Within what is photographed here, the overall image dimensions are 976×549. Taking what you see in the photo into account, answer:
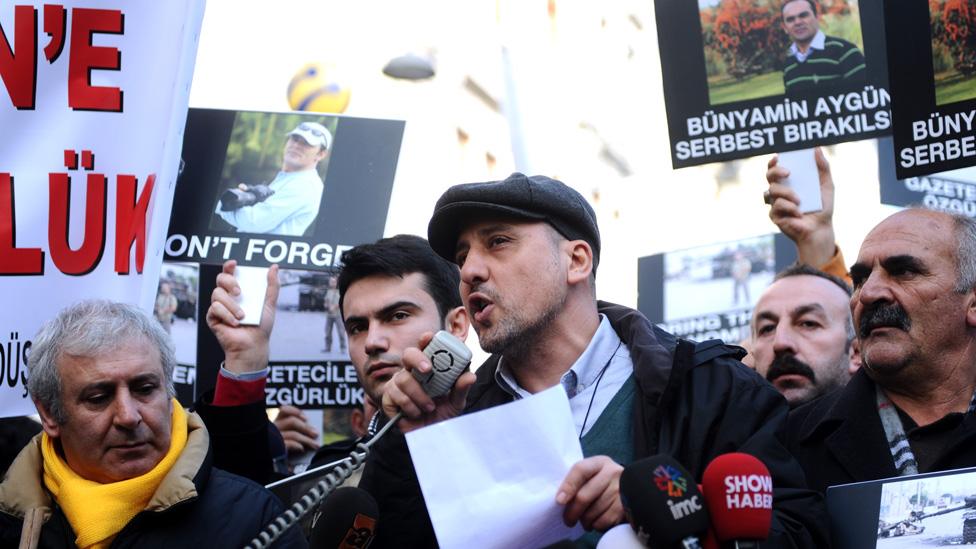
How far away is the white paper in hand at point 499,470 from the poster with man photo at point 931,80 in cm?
194

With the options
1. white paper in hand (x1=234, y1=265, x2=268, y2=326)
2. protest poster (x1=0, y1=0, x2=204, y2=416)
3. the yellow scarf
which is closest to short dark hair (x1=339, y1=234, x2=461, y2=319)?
white paper in hand (x1=234, y1=265, x2=268, y2=326)

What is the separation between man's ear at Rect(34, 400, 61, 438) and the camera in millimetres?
4469

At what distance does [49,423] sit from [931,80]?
9.69ft

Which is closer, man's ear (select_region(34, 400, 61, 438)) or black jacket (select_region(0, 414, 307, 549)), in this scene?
black jacket (select_region(0, 414, 307, 549))

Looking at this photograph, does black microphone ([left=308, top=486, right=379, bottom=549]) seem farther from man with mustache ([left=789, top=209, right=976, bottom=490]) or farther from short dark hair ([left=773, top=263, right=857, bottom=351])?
short dark hair ([left=773, top=263, right=857, bottom=351])

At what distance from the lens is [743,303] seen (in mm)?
9805

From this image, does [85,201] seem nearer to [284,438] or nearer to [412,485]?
[284,438]

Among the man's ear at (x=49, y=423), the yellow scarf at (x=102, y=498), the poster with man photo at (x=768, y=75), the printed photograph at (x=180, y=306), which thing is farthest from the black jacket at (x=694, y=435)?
the printed photograph at (x=180, y=306)

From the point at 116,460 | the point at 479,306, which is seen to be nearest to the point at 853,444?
the point at 479,306

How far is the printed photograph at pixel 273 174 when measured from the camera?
654 cm

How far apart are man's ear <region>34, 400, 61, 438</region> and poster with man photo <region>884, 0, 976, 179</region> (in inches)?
107

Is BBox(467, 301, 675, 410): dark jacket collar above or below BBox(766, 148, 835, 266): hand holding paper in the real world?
below

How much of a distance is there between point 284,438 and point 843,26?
281 cm

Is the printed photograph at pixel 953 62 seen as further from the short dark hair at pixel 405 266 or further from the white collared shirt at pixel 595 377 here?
the short dark hair at pixel 405 266
